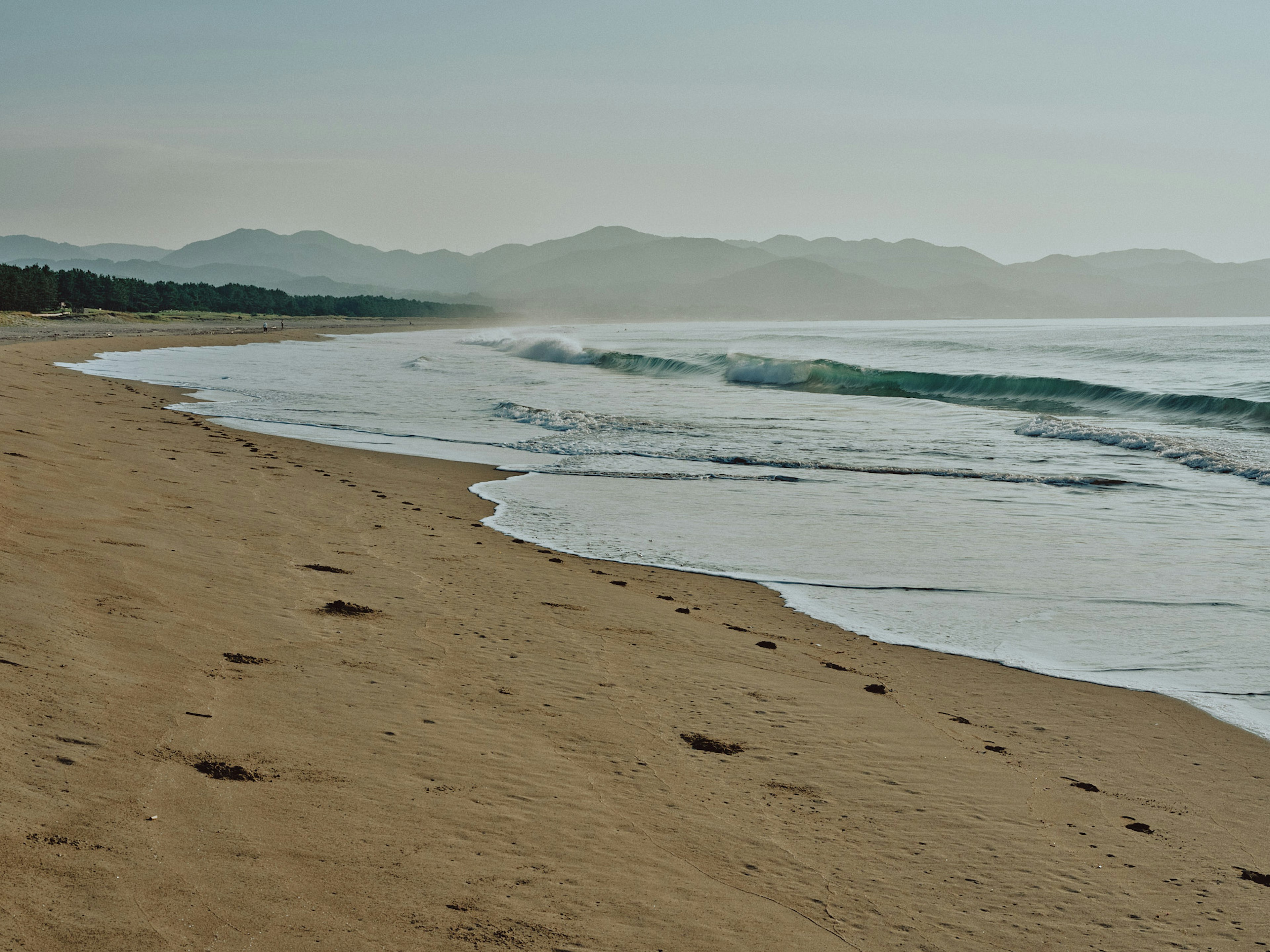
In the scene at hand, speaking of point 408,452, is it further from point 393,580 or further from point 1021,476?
point 1021,476

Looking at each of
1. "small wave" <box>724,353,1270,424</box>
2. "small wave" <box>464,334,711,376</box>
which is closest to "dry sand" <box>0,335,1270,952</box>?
"small wave" <box>724,353,1270,424</box>

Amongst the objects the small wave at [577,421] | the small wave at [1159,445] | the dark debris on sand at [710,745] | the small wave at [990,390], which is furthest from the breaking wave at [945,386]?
the dark debris on sand at [710,745]

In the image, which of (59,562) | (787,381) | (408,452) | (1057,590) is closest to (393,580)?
(59,562)

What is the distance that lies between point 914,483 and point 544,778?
11165 millimetres

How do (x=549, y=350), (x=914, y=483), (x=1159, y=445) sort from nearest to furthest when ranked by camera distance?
(x=914, y=483)
(x=1159, y=445)
(x=549, y=350)

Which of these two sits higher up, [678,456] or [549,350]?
[549,350]

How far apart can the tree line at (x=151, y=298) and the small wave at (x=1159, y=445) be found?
97.6m

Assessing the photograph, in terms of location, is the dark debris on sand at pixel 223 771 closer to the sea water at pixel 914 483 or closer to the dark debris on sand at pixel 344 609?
the dark debris on sand at pixel 344 609

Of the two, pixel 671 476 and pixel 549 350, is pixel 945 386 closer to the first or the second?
pixel 671 476

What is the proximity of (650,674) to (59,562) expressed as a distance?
4038mm

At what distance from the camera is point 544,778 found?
411 centimetres

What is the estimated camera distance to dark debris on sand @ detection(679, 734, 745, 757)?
4.66 m

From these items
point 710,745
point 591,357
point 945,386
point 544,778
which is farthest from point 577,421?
point 591,357

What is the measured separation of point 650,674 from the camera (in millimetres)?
5785
